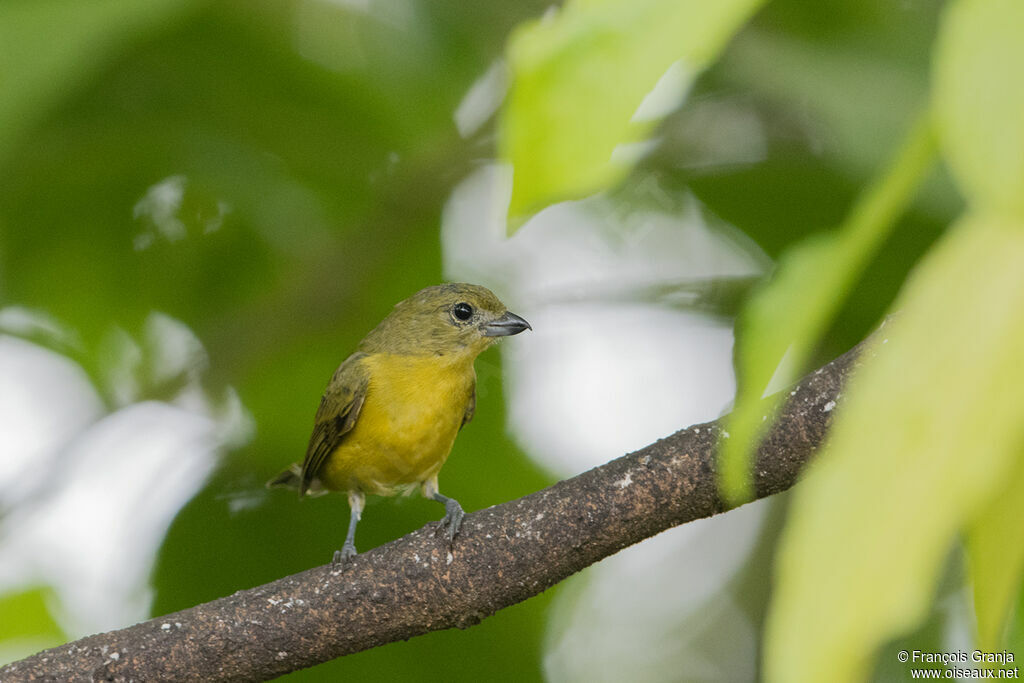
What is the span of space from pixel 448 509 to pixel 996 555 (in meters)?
3.05

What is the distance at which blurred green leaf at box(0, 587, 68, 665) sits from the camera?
3.26 metres

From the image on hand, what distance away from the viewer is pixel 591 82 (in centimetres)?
47

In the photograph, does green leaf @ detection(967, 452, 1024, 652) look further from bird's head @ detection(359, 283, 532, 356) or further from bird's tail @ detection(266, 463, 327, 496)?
bird's head @ detection(359, 283, 532, 356)

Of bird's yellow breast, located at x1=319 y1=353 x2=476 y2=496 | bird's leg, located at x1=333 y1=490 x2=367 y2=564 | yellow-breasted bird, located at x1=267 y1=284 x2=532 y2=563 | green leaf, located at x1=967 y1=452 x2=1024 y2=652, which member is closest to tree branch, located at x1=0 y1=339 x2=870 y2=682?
bird's leg, located at x1=333 y1=490 x2=367 y2=564

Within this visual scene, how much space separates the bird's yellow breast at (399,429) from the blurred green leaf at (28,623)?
46.7 inches

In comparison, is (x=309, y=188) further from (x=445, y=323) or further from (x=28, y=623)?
(x=28, y=623)

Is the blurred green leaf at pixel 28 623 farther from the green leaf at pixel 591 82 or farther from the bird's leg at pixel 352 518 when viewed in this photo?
the green leaf at pixel 591 82

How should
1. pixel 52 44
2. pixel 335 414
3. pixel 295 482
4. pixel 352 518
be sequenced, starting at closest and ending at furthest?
pixel 52 44 → pixel 352 518 → pixel 335 414 → pixel 295 482

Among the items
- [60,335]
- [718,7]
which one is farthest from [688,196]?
[718,7]

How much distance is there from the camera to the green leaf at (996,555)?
0.49 metres

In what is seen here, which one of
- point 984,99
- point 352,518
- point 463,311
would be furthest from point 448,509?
point 984,99

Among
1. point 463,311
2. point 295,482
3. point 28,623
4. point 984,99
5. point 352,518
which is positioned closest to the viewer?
point 984,99

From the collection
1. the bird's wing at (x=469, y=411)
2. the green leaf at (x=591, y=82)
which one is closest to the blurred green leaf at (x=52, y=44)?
the green leaf at (x=591, y=82)

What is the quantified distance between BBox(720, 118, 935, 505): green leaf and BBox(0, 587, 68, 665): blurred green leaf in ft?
11.0
